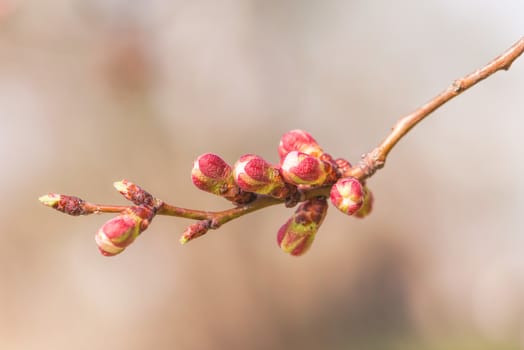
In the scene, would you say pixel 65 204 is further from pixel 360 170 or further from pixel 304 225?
pixel 360 170

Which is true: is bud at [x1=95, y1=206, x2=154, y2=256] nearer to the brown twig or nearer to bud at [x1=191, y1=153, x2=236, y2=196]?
the brown twig

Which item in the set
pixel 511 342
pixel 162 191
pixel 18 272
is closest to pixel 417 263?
pixel 511 342

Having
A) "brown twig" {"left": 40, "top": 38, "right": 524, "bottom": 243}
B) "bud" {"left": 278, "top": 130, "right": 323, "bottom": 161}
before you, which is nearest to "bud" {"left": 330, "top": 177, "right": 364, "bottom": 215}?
"brown twig" {"left": 40, "top": 38, "right": 524, "bottom": 243}

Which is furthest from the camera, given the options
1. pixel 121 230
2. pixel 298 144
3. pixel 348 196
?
pixel 298 144

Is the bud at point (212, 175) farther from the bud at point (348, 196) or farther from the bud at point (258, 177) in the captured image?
the bud at point (348, 196)

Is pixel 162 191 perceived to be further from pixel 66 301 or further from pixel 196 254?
pixel 66 301

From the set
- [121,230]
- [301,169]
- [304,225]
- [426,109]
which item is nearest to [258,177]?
[301,169]

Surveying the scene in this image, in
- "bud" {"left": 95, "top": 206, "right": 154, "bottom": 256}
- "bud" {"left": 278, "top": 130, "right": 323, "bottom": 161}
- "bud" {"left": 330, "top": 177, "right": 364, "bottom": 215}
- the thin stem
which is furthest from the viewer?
"bud" {"left": 278, "top": 130, "right": 323, "bottom": 161}

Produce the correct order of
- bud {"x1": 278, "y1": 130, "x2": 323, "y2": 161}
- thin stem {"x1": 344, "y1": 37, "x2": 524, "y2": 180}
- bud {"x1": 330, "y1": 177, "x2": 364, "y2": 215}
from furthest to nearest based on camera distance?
bud {"x1": 278, "y1": 130, "x2": 323, "y2": 161}
thin stem {"x1": 344, "y1": 37, "x2": 524, "y2": 180}
bud {"x1": 330, "y1": 177, "x2": 364, "y2": 215}
